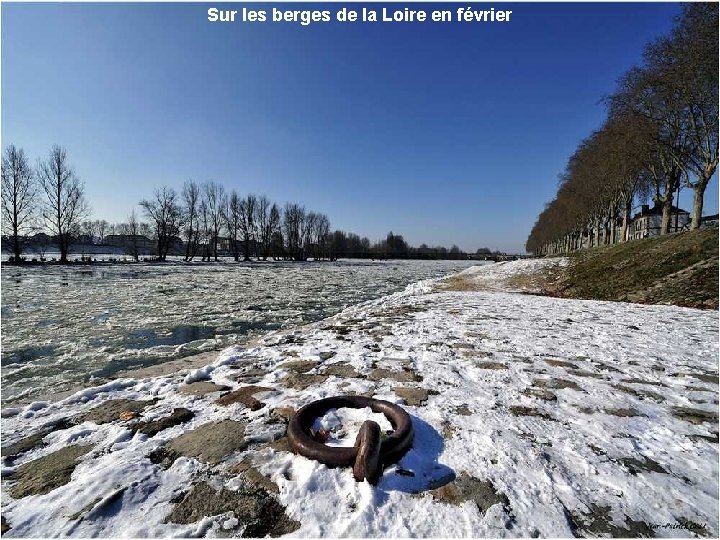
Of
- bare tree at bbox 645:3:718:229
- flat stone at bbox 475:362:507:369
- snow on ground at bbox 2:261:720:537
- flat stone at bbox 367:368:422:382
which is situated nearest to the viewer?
snow on ground at bbox 2:261:720:537

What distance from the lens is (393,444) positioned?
8.34 feet

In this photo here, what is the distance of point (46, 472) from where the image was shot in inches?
100

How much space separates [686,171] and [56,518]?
98.7 feet

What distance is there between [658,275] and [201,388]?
50.4 feet

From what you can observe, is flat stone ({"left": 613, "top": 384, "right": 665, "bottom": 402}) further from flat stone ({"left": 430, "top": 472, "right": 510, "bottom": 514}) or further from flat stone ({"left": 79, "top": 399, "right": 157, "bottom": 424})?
flat stone ({"left": 79, "top": 399, "right": 157, "bottom": 424})

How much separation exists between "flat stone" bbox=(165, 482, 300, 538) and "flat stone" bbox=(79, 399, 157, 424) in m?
1.84

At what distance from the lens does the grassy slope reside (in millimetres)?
10352

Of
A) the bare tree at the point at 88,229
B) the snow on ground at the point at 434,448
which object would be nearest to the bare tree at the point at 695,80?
the snow on ground at the point at 434,448

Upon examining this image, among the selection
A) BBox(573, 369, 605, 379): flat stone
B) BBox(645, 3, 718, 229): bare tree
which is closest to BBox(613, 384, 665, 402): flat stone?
BBox(573, 369, 605, 379): flat stone

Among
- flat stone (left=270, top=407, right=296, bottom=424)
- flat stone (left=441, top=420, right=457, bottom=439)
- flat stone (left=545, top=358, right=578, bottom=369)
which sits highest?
flat stone (left=545, top=358, right=578, bottom=369)

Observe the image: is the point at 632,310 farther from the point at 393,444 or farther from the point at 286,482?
the point at 286,482

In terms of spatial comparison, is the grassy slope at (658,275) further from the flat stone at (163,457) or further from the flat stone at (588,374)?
the flat stone at (163,457)

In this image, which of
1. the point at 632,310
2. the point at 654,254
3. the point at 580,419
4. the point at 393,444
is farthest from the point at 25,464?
the point at 654,254

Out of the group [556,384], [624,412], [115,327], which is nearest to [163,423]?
[556,384]
